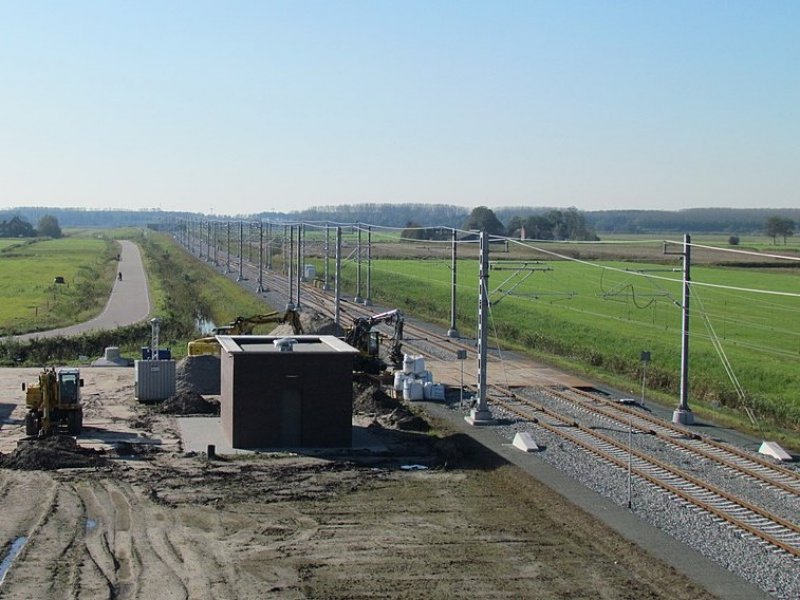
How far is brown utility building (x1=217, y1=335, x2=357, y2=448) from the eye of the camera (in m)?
32.2

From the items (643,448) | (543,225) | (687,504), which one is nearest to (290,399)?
(643,448)

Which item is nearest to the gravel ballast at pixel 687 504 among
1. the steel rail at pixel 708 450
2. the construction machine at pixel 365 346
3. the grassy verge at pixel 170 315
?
the steel rail at pixel 708 450

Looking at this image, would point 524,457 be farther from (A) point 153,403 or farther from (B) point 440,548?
(A) point 153,403

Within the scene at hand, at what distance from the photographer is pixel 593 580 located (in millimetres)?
19562

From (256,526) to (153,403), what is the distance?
59.8 feet

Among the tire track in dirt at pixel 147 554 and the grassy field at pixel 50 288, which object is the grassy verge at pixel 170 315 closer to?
the grassy field at pixel 50 288

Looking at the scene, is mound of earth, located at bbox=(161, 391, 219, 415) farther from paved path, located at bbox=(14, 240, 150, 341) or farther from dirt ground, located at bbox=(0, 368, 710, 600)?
paved path, located at bbox=(14, 240, 150, 341)

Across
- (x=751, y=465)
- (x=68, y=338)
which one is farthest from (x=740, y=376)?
(x=68, y=338)

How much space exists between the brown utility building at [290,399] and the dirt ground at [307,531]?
1.41 m

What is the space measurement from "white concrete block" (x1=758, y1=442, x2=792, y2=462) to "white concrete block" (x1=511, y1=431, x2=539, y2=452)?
20.3 ft

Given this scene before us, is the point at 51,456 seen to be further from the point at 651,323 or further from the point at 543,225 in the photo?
the point at 543,225

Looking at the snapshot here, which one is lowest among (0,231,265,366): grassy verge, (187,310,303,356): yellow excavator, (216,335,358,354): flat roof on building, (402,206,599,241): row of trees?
(0,231,265,366): grassy verge

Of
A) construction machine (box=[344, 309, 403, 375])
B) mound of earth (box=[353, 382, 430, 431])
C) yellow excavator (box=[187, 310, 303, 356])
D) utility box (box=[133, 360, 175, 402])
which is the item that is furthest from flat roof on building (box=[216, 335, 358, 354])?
construction machine (box=[344, 309, 403, 375])

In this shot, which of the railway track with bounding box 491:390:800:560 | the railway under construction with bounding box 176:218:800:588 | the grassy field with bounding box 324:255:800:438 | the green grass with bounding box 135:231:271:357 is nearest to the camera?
the railway track with bounding box 491:390:800:560
